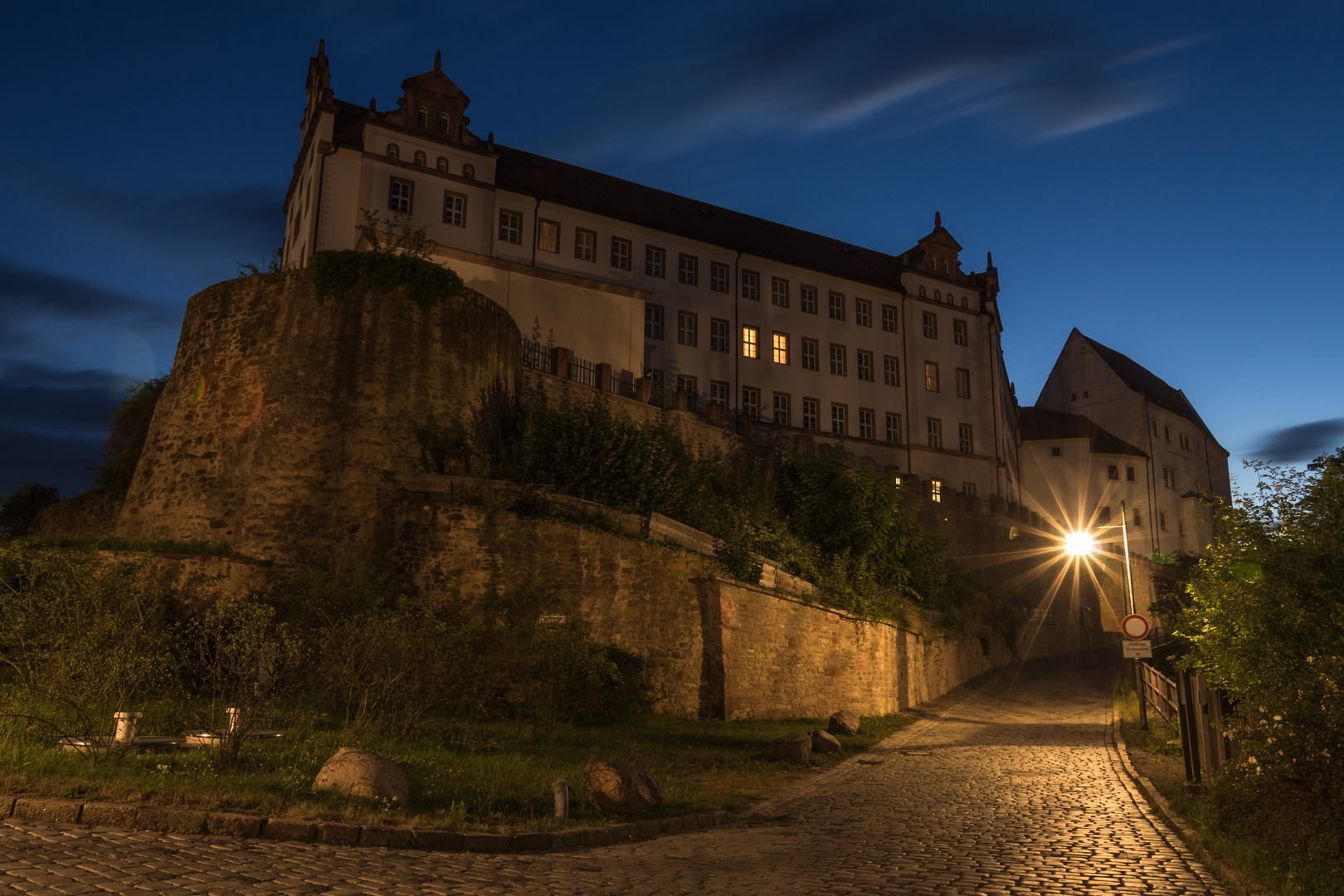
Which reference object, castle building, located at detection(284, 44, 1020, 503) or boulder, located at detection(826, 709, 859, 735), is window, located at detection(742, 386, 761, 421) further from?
boulder, located at detection(826, 709, 859, 735)

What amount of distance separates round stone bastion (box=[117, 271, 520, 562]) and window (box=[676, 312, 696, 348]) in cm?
1979

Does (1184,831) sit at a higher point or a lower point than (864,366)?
lower

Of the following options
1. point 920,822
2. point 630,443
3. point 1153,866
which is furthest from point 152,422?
point 1153,866

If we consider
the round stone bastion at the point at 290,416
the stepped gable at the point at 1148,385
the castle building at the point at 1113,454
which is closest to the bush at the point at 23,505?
the round stone bastion at the point at 290,416

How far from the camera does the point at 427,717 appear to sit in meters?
13.9

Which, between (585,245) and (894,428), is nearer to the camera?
(585,245)

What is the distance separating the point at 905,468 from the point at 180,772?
131 feet

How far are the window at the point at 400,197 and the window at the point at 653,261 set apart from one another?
35.4ft

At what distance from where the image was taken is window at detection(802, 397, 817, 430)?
44.3 metres

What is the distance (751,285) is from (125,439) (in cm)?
2646

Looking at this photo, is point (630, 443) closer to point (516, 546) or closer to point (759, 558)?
point (759, 558)

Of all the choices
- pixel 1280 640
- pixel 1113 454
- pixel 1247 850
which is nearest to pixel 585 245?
pixel 1280 640

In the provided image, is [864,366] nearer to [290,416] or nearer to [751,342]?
[751,342]

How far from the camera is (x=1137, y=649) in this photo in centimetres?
2122
